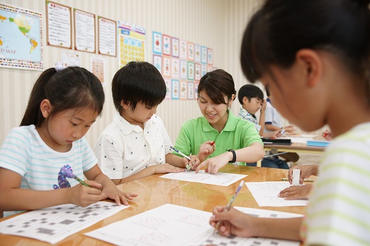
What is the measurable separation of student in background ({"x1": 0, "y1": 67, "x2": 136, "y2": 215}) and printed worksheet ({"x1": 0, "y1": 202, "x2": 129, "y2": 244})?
4 cm

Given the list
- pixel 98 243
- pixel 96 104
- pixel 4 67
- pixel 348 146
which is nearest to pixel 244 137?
pixel 96 104

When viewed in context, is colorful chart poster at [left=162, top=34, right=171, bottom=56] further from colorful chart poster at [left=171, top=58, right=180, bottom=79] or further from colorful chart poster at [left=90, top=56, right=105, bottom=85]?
colorful chart poster at [left=90, top=56, right=105, bottom=85]

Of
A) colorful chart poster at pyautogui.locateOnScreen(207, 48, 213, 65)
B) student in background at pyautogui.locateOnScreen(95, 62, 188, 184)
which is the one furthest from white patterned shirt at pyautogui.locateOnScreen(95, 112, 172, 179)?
colorful chart poster at pyautogui.locateOnScreen(207, 48, 213, 65)

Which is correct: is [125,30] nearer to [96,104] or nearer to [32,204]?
[96,104]

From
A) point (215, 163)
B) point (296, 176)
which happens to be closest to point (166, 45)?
point (215, 163)

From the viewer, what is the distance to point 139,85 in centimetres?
147

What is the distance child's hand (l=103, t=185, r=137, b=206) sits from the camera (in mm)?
976

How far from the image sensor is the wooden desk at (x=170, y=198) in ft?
2.27

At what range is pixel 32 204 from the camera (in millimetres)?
889

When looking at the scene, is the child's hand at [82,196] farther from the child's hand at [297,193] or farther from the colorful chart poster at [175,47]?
the colorful chart poster at [175,47]

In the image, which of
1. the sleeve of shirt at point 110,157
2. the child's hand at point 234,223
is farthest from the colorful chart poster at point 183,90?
the child's hand at point 234,223

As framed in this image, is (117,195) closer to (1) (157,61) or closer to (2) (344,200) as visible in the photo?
(2) (344,200)

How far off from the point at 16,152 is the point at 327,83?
3.10ft

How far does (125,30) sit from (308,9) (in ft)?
8.65
